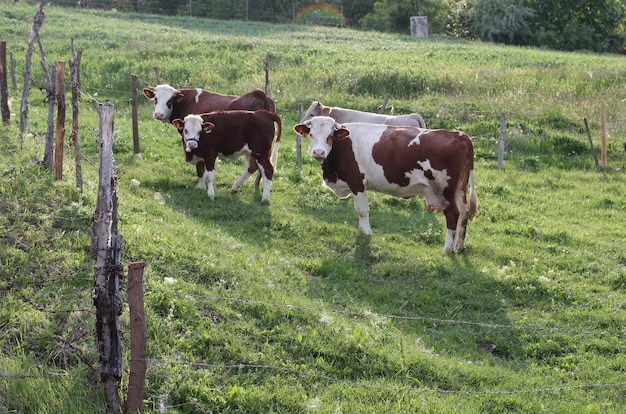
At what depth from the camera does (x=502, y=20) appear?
58438mm

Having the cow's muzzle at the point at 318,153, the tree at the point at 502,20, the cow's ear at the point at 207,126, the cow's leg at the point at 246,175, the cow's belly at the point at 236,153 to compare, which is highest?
the tree at the point at 502,20

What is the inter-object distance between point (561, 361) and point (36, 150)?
28.0ft

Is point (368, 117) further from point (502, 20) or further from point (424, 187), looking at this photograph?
point (502, 20)

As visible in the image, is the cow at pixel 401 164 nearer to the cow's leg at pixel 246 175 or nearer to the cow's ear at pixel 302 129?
the cow's ear at pixel 302 129

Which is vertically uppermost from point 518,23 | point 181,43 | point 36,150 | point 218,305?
point 518,23

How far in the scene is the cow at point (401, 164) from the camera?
1097 cm

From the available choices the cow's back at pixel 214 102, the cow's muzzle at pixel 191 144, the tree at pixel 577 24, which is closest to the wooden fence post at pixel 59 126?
the cow's muzzle at pixel 191 144

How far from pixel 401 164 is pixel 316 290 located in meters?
3.30

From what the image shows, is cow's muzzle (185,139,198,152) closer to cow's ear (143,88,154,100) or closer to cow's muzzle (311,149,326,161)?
cow's muzzle (311,149,326,161)

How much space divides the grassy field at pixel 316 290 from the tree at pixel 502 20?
43198mm

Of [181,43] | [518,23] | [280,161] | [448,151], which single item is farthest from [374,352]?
[518,23]

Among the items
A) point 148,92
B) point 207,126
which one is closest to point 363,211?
point 207,126

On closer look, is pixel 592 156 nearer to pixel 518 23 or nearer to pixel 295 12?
pixel 518 23

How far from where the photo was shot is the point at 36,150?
36.7ft
